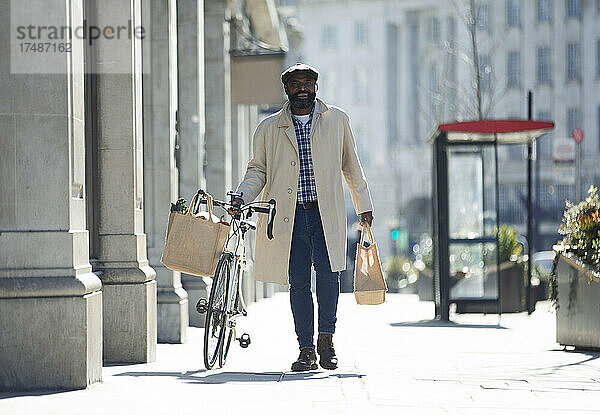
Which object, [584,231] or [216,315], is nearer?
[216,315]

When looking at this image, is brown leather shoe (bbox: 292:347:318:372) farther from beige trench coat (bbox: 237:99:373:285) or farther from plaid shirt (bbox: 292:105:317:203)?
plaid shirt (bbox: 292:105:317:203)

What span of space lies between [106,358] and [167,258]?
1111mm

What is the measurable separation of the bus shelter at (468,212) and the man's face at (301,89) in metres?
6.97

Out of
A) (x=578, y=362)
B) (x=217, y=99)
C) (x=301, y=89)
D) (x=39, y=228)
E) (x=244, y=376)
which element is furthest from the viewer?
(x=217, y=99)

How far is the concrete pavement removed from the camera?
5.88 metres

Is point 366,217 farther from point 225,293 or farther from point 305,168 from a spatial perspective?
point 225,293

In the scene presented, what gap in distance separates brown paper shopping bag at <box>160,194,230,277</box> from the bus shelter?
7.44 m

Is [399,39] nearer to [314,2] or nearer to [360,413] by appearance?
[314,2]

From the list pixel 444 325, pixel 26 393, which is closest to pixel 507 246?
pixel 444 325

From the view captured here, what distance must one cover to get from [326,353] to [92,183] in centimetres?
207

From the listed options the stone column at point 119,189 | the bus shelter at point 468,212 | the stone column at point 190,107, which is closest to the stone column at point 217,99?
the stone column at point 190,107

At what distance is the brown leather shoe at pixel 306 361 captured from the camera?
7633mm

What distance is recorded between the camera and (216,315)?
7.49 meters

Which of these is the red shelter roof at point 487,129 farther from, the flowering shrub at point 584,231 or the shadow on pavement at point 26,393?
the shadow on pavement at point 26,393
